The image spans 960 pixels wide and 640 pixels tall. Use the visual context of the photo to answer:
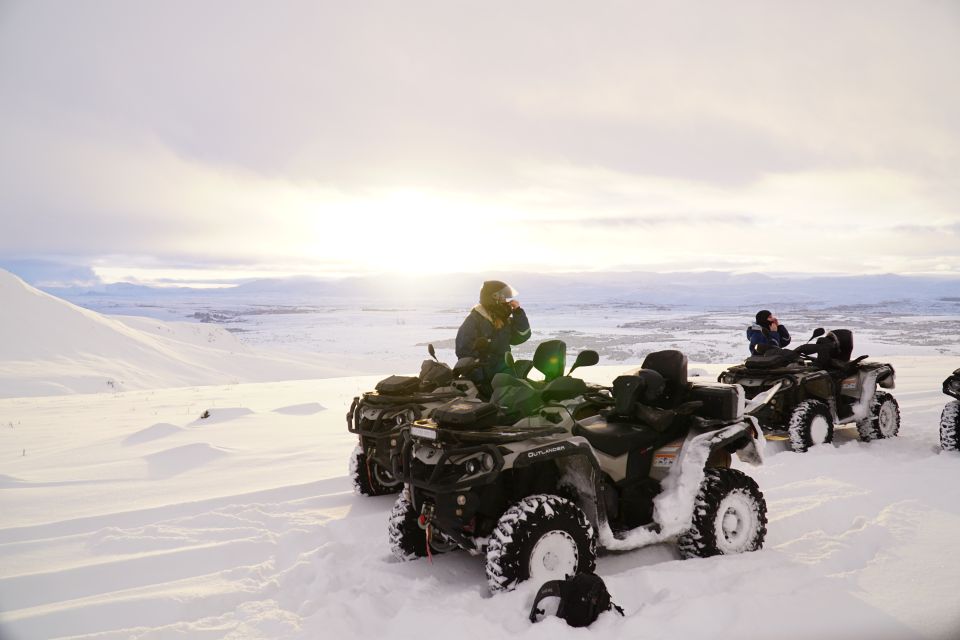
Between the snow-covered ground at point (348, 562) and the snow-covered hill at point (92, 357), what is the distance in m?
14.5

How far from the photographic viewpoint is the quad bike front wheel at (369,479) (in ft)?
21.7

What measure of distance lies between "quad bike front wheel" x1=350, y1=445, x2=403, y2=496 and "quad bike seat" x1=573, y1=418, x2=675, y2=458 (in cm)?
268

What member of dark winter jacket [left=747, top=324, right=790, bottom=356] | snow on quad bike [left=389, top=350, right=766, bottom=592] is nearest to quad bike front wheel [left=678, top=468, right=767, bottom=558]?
snow on quad bike [left=389, top=350, right=766, bottom=592]

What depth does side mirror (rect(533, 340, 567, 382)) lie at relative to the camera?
5938 millimetres

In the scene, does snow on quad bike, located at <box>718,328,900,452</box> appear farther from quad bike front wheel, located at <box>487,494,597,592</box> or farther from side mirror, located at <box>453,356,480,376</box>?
quad bike front wheel, located at <box>487,494,597,592</box>

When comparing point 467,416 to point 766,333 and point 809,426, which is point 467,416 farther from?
point 766,333

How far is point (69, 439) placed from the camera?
9.11 meters

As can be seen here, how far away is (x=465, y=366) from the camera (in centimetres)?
681

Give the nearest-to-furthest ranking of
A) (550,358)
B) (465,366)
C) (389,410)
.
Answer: (550,358) < (389,410) < (465,366)

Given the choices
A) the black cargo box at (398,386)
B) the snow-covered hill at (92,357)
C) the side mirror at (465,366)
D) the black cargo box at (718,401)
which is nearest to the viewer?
the black cargo box at (718,401)

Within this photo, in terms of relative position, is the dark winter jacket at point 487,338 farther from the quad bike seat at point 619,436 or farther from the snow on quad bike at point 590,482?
the quad bike seat at point 619,436

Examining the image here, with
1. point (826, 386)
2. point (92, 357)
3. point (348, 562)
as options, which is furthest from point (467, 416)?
point (92, 357)

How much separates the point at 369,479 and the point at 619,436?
3.16 m

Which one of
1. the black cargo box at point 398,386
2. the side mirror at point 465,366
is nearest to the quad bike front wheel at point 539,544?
the black cargo box at point 398,386
